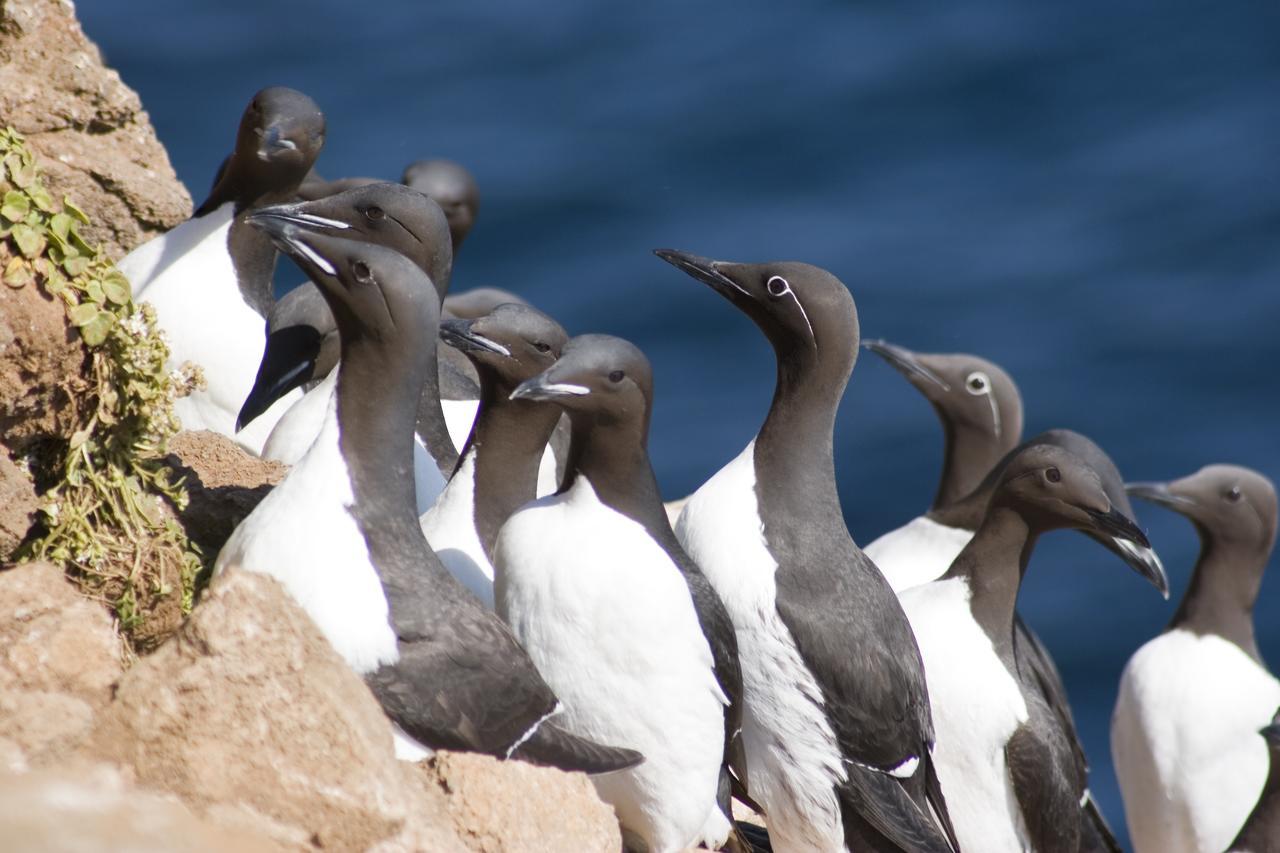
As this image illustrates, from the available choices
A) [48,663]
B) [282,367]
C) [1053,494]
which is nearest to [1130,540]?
[1053,494]

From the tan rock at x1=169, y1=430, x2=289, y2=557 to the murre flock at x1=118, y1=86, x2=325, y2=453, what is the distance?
0.84 meters

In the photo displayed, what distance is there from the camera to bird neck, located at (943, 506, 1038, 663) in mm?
8098

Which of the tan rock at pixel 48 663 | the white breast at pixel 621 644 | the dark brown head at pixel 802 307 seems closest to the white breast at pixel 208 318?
the dark brown head at pixel 802 307

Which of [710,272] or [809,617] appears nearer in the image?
[809,617]

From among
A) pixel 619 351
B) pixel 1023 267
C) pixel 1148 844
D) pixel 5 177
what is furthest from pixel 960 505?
pixel 1023 267

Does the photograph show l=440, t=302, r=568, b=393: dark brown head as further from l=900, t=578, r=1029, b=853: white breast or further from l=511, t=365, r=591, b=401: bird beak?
l=900, t=578, r=1029, b=853: white breast

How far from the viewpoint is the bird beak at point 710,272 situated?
705 centimetres

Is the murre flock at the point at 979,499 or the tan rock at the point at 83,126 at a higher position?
the tan rock at the point at 83,126

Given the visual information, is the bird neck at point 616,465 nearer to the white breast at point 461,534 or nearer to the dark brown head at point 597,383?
the dark brown head at point 597,383

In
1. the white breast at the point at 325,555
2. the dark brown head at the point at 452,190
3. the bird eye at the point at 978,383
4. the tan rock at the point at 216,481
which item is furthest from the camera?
the bird eye at the point at 978,383

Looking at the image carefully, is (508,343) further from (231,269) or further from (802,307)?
(231,269)

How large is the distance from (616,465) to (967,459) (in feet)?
18.9

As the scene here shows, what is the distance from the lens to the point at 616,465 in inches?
251

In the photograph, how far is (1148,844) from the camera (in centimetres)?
1103
